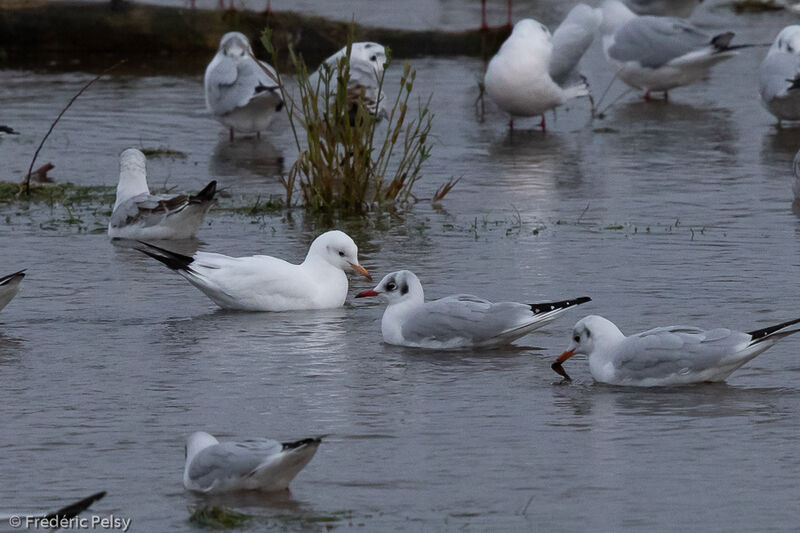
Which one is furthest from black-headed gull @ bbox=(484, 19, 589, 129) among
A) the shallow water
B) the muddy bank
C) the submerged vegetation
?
the muddy bank

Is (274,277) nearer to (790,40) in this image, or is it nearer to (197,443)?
(197,443)

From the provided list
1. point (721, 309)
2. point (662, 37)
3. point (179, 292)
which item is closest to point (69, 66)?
point (662, 37)

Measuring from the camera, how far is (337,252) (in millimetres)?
9539

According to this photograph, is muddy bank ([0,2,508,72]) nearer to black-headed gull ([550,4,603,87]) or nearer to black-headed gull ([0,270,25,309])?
black-headed gull ([550,4,603,87])

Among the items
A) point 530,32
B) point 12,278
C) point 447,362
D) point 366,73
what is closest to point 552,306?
point 447,362

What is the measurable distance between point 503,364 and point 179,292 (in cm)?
274

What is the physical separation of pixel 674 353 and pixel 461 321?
128 centimetres

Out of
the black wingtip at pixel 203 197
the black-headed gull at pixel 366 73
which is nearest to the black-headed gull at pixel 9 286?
the black wingtip at pixel 203 197

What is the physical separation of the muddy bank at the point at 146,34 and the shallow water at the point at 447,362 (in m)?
5.74

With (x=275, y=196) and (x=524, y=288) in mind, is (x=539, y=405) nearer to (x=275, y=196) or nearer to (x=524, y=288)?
(x=524, y=288)

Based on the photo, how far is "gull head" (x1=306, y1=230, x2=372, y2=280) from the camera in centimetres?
952

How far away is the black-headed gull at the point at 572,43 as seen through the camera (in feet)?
55.2

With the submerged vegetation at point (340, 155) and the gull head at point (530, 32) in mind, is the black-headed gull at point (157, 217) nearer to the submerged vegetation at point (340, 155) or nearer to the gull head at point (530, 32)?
the submerged vegetation at point (340, 155)

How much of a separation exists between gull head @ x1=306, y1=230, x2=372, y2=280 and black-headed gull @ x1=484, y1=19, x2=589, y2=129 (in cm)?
715
